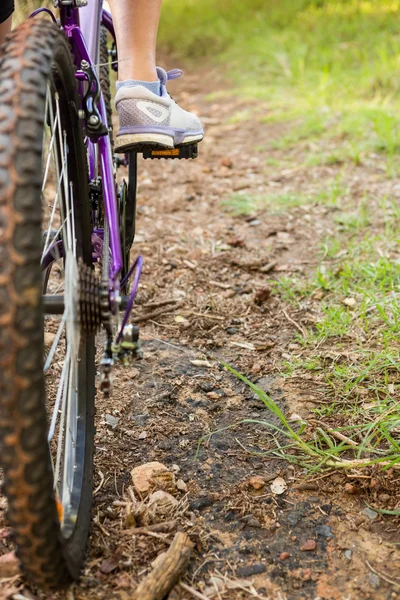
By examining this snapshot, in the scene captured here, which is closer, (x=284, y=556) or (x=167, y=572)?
(x=167, y=572)

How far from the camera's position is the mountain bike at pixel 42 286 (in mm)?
975

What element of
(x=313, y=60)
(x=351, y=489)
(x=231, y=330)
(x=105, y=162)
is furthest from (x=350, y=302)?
(x=313, y=60)

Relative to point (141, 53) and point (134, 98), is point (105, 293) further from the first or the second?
point (141, 53)

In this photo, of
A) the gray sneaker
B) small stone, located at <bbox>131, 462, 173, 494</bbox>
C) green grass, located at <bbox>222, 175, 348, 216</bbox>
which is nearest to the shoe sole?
the gray sneaker

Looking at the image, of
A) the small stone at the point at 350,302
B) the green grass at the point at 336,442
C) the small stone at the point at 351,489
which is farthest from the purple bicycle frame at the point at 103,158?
the small stone at the point at 350,302

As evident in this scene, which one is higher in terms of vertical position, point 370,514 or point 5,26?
point 5,26

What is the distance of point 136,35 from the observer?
1685 millimetres

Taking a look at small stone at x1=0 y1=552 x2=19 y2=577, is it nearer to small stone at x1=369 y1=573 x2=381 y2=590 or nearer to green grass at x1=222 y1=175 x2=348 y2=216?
small stone at x1=369 y1=573 x2=381 y2=590

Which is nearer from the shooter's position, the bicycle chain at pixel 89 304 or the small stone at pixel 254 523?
the bicycle chain at pixel 89 304

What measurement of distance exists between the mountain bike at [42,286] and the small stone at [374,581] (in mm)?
561

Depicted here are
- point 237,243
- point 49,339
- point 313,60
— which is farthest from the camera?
point 313,60

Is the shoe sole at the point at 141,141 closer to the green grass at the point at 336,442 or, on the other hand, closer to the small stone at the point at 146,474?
the green grass at the point at 336,442

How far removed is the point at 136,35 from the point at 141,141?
270mm

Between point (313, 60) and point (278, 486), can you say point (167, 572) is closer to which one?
point (278, 486)
